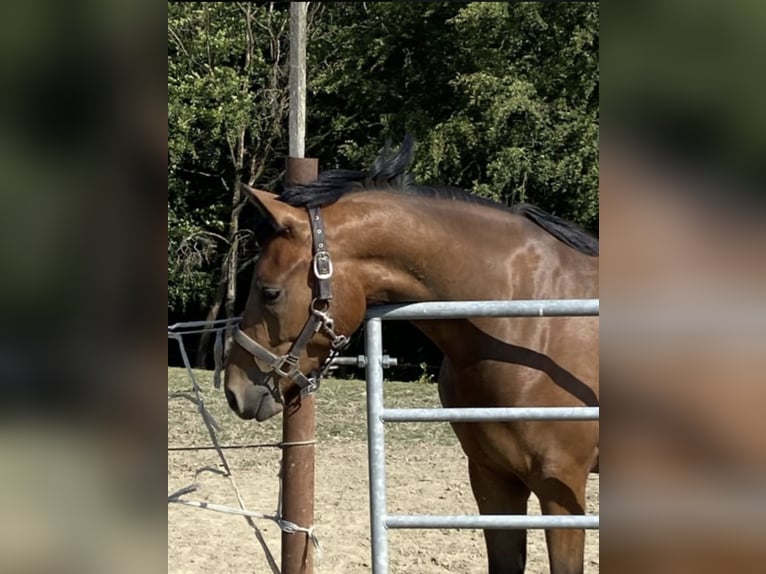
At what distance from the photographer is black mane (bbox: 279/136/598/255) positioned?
7.75 ft

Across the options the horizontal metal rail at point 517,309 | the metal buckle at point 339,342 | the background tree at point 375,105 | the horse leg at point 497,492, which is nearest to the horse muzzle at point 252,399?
the metal buckle at point 339,342

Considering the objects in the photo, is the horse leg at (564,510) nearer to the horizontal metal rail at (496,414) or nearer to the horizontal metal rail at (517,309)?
the horizontal metal rail at (496,414)

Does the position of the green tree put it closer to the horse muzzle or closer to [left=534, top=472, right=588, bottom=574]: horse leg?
the horse muzzle

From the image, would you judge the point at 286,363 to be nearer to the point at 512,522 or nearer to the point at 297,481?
the point at 297,481

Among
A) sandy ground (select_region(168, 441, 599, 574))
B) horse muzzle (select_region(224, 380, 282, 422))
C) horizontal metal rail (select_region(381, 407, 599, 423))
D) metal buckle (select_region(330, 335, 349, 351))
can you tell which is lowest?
sandy ground (select_region(168, 441, 599, 574))

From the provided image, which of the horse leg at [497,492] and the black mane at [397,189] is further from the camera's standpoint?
the horse leg at [497,492]

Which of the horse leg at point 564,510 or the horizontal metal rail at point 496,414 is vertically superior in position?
the horizontal metal rail at point 496,414

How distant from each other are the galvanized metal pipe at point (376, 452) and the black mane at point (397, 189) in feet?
1.60

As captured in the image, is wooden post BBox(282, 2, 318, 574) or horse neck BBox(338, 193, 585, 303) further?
wooden post BBox(282, 2, 318, 574)

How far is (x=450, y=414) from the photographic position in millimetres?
2059

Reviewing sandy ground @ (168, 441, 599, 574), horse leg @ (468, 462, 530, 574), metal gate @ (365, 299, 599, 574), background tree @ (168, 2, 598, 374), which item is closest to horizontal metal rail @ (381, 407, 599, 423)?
metal gate @ (365, 299, 599, 574)

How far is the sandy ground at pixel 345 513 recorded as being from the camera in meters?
4.02

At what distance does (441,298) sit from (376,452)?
0.48m
